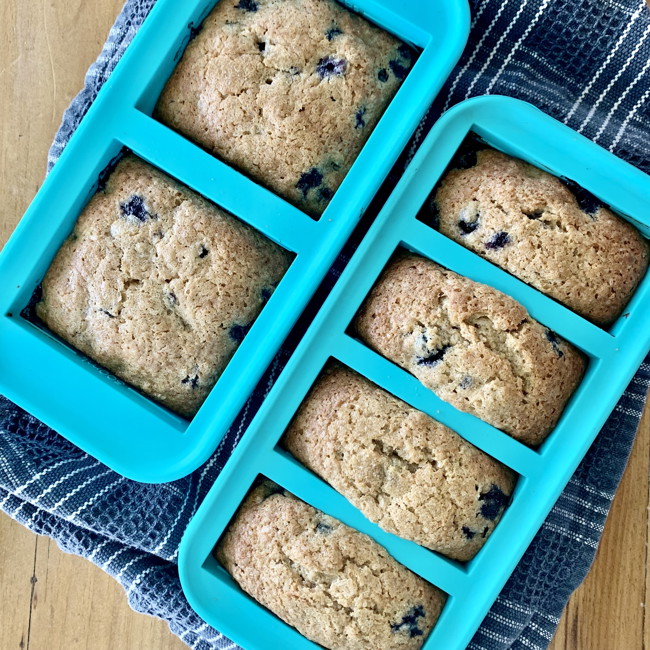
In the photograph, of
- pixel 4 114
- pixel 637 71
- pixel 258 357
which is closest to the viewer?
pixel 258 357

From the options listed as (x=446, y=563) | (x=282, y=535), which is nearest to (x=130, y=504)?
(x=282, y=535)

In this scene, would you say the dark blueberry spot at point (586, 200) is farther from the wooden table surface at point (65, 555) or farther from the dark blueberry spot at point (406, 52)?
the wooden table surface at point (65, 555)

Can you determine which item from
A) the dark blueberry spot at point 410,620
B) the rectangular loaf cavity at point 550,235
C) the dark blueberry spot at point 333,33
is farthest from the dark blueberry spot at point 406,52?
the dark blueberry spot at point 410,620

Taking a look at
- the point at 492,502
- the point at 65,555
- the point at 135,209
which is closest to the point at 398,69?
the point at 135,209

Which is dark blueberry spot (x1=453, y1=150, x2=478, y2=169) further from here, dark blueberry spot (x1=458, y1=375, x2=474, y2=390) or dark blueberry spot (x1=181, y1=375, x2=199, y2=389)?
dark blueberry spot (x1=181, y1=375, x2=199, y2=389)

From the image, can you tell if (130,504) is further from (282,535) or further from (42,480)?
(282,535)
